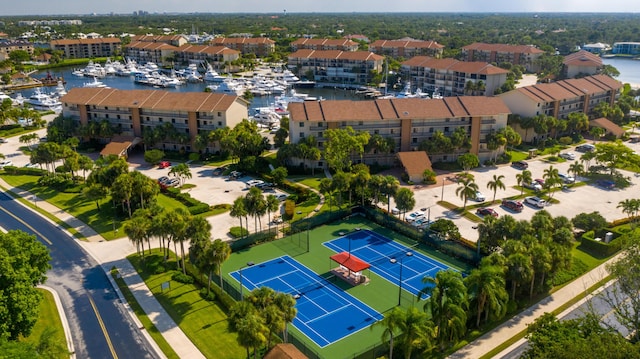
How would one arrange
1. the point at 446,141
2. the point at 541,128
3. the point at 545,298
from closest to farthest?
the point at 545,298 → the point at 446,141 → the point at 541,128

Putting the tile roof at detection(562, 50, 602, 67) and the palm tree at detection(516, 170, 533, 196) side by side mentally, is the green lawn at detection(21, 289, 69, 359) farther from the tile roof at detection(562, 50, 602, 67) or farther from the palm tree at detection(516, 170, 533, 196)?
the tile roof at detection(562, 50, 602, 67)

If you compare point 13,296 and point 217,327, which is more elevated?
point 13,296

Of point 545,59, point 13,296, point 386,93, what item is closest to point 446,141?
point 13,296

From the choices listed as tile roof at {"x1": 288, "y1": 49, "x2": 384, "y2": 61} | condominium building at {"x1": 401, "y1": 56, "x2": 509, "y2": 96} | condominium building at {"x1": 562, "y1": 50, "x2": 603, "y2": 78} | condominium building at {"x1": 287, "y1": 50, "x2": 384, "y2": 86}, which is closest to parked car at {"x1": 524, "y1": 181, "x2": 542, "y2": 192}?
condominium building at {"x1": 401, "y1": 56, "x2": 509, "y2": 96}

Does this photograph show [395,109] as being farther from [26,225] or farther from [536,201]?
[26,225]

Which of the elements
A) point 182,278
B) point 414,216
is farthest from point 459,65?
point 182,278

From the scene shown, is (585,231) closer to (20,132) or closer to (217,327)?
(217,327)
